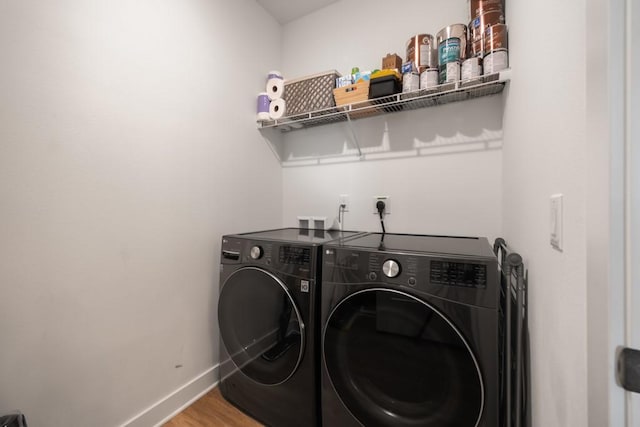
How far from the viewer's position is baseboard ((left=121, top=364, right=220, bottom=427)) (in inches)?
48.3

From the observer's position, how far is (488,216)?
56.2 inches

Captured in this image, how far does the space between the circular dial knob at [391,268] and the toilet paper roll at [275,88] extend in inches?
57.2

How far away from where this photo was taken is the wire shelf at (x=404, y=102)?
1.24 m

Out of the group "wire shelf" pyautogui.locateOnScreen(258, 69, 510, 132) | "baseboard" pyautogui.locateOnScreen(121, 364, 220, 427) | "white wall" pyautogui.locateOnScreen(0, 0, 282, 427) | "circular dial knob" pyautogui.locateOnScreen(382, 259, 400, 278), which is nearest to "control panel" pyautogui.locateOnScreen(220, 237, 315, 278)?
"white wall" pyautogui.locateOnScreen(0, 0, 282, 427)

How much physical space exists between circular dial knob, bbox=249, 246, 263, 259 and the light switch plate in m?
1.10

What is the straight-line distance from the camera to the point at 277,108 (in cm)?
184

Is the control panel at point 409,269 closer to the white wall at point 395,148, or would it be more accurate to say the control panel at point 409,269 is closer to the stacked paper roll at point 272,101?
the white wall at point 395,148

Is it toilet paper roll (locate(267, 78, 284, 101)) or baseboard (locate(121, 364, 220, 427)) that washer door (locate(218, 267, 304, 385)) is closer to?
baseboard (locate(121, 364, 220, 427))

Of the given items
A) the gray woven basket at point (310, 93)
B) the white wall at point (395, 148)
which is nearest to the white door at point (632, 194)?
the white wall at point (395, 148)

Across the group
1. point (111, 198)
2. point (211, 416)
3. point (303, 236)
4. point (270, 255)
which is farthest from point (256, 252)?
point (211, 416)

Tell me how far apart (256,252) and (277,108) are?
1.07 meters

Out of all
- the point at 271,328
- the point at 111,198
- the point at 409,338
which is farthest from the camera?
the point at 271,328

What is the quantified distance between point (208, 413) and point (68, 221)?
1153 millimetres

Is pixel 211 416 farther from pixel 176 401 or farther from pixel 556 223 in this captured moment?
pixel 556 223
